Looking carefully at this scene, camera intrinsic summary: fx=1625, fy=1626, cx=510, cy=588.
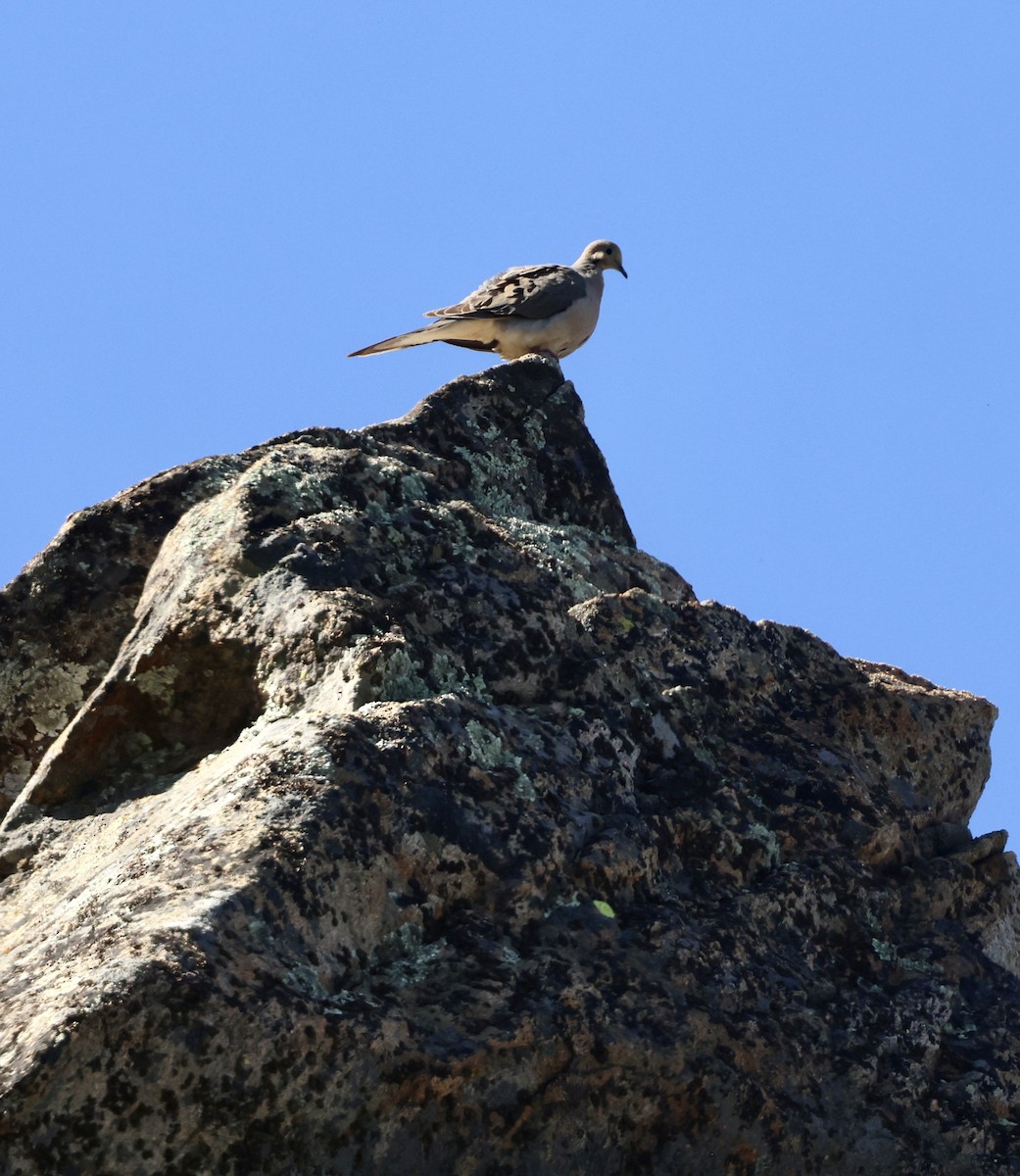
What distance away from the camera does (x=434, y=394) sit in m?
6.98

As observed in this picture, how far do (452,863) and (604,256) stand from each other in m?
11.5

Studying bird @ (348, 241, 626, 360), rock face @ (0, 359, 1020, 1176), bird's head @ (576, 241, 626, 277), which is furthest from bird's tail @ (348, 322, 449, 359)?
rock face @ (0, 359, 1020, 1176)

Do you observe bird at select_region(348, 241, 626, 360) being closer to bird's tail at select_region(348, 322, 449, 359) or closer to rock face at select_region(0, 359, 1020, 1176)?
bird's tail at select_region(348, 322, 449, 359)

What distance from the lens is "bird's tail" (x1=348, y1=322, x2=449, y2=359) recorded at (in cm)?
1272

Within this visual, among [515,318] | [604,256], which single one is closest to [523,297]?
[515,318]

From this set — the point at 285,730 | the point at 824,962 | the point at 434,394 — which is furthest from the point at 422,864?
the point at 434,394

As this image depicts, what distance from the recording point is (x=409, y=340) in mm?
12828

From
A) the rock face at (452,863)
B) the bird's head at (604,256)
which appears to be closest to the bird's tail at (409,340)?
the bird's head at (604,256)

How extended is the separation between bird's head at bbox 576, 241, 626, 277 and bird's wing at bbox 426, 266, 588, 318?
179cm

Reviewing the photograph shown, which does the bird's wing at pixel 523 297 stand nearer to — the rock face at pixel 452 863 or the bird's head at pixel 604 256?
the bird's head at pixel 604 256

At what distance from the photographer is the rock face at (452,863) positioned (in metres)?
3.50

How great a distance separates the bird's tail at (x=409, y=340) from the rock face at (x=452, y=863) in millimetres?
6483

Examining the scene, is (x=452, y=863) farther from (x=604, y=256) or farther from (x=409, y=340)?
(x=604, y=256)

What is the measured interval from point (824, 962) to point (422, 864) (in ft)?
4.20
